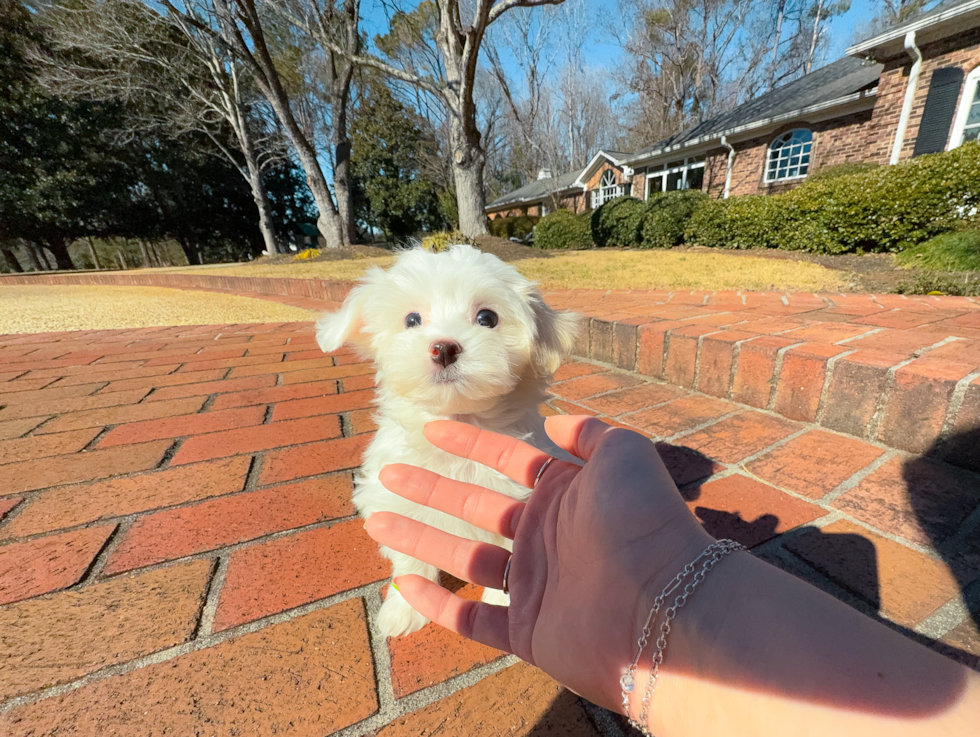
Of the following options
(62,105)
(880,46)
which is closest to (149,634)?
(880,46)

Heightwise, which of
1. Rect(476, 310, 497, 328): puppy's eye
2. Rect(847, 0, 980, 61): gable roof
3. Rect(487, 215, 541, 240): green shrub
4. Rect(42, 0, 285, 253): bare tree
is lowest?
Rect(476, 310, 497, 328): puppy's eye

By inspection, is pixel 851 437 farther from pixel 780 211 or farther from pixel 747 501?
pixel 780 211

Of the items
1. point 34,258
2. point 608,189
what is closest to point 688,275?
point 608,189

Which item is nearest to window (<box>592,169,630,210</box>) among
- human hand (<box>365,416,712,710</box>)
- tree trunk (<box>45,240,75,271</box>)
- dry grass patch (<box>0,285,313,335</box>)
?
dry grass patch (<box>0,285,313,335</box>)

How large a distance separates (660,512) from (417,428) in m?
0.88

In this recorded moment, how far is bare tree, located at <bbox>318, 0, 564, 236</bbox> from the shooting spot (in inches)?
364

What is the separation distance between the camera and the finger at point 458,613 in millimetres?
1067

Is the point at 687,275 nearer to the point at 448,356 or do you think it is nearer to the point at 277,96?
the point at 448,356

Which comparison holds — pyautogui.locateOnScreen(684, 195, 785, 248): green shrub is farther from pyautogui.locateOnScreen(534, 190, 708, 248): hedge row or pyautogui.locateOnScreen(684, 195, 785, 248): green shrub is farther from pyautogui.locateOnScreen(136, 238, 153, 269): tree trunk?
pyautogui.locateOnScreen(136, 238, 153, 269): tree trunk

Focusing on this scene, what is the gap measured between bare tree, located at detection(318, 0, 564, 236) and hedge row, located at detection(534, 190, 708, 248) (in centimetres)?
477

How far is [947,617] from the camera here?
1067mm

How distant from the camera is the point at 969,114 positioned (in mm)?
10359

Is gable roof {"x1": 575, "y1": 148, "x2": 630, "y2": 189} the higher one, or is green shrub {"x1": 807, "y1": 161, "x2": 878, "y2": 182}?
gable roof {"x1": 575, "y1": 148, "x2": 630, "y2": 189}

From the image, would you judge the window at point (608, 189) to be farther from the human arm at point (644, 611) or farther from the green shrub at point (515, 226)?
the human arm at point (644, 611)
